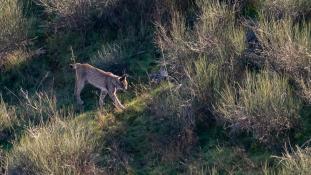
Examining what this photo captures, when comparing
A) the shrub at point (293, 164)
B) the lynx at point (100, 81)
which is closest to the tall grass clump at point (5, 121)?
the lynx at point (100, 81)

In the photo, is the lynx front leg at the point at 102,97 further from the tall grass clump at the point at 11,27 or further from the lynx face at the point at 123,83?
the tall grass clump at the point at 11,27

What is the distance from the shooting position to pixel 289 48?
944 centimetres

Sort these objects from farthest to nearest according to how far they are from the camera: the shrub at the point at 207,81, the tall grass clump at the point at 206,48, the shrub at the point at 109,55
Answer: the shrub at the point at 109,55
the tall grass clump at the point at 206,48
the shrub at the point at 207,81

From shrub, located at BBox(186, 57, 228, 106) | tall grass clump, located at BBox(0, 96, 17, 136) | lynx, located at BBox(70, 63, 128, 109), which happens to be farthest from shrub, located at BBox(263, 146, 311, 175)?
tall grass clump, located at BBox(0, 96, 17, 136)

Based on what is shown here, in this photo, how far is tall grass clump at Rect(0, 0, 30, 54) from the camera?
1236 centimetres

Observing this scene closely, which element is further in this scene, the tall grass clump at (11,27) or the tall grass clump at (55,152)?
the tall grass clump at (11,27)

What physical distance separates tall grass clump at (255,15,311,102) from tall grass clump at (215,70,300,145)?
0.27 meters

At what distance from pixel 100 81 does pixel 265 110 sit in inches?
119

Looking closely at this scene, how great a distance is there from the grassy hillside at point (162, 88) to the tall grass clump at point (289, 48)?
0.06ft

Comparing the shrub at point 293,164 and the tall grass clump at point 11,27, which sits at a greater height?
the tall grass clump at point 11,27

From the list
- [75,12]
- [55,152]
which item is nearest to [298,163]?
[55,152]

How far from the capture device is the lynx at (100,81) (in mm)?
10585

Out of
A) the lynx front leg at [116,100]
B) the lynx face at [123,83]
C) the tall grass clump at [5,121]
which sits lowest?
the tall grass clump at [5,121]

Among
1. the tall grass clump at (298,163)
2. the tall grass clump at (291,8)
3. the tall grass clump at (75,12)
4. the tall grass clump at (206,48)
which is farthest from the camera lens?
the tall grass clump at (75,12)
